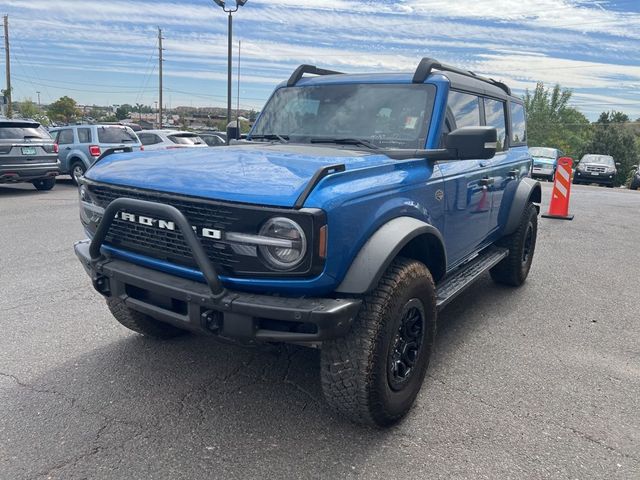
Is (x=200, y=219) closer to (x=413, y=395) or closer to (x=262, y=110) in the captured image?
(x=413, y=395)

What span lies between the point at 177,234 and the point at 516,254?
149 inches

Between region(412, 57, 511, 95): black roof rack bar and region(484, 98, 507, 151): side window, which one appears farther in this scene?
region(484, 98, 507, 151): side window

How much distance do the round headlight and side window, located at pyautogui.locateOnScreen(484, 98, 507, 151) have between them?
9.55ft

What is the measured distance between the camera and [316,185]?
7.91ft

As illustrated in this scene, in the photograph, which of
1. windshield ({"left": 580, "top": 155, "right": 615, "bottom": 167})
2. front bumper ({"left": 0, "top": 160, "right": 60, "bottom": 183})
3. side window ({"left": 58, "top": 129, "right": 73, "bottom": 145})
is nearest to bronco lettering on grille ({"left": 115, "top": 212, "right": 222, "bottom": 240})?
front bumper ({"left": 0, "top": 160, "right": 60, "bottom": 183})

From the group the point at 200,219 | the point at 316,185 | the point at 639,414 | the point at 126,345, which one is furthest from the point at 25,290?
the point at 639,414

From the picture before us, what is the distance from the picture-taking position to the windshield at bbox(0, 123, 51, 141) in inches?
459

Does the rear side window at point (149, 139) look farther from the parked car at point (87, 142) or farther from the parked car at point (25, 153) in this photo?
the parked car at point (25, 153)

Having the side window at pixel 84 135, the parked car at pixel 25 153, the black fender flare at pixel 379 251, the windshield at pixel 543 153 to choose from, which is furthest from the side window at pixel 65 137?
the windshield at pixel 543 153

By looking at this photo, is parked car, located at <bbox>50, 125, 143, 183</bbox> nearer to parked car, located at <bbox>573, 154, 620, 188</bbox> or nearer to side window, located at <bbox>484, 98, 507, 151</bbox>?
side window, located at <bbox>484, 98, 507, 151</bbox>

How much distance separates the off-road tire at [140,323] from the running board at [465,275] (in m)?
1.93

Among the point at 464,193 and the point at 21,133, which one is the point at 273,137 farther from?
the point at 21,133

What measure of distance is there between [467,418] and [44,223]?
7.62 metres

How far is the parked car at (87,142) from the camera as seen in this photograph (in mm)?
13711
